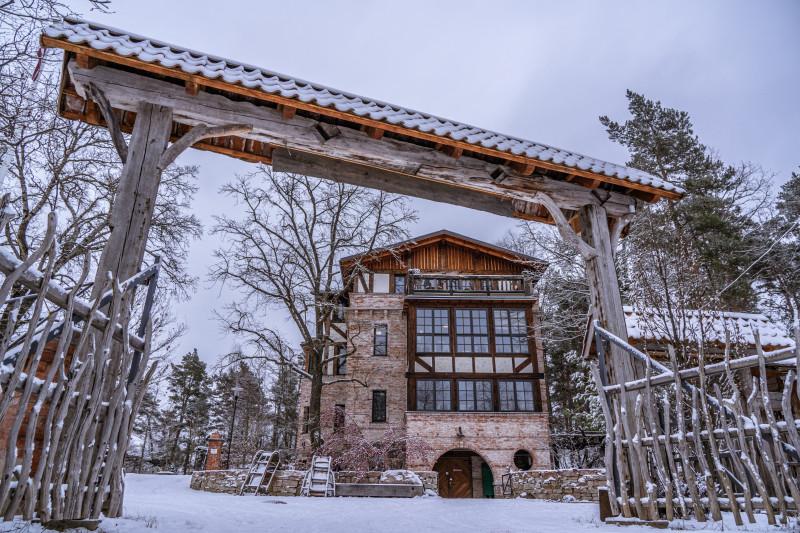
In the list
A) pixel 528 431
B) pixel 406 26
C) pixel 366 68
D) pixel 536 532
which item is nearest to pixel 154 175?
pixel 536 532

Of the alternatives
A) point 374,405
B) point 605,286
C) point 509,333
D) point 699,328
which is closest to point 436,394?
point 374,405

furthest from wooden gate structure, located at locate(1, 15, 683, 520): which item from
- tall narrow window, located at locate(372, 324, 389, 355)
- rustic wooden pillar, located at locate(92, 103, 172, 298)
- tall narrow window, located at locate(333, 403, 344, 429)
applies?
tall narrow window, located at locate(372, 324, 389, 355)

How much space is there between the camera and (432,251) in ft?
73.5

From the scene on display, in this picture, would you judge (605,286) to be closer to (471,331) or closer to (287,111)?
(287,111)

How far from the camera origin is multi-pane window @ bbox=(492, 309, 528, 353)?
1958 cm

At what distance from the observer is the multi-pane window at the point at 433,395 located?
1856cm

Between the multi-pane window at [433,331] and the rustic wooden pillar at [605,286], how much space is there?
1415 cm

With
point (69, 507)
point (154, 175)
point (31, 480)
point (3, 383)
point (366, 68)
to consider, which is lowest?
point (69, 507)

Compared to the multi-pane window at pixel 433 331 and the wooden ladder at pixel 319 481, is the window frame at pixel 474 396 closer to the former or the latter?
the multi-pane window at pixel 433 331

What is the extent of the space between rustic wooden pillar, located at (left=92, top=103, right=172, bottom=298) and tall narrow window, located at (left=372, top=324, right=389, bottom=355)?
17134 millimetres

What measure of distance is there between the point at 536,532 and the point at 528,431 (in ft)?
48.7

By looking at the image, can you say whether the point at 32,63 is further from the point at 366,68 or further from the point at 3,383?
the point at 366,68

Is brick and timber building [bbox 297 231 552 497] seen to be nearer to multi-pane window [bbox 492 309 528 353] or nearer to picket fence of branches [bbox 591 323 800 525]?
multi-pane window [bbox 492 309 528 353]

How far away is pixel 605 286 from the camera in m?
5.53
